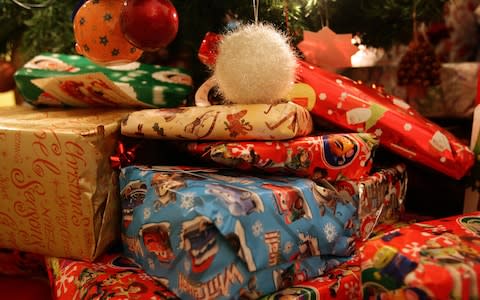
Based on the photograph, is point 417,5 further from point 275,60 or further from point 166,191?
point 166,191

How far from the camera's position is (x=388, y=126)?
738 millimetres

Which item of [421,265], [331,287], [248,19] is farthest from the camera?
[248,19]

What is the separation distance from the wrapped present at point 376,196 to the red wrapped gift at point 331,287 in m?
0.07

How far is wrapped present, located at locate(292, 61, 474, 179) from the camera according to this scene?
2.41 ft

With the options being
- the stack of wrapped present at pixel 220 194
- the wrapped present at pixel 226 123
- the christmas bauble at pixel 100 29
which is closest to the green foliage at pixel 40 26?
the stack of wrapped present at pixel 220 194

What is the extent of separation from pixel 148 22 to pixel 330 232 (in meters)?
0.37

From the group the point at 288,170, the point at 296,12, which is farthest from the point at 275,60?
the point at 296,12

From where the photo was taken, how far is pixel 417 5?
35.2 inches

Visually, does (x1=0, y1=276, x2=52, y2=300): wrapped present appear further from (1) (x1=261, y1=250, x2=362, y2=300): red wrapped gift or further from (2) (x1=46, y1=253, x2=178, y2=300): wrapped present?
(1) (x1=261, y1=250, x2=362, y2=300): red wrapped gift

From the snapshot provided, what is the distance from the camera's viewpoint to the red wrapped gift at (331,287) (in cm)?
54

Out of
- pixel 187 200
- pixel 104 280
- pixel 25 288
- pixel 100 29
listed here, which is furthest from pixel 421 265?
pixel 25 288

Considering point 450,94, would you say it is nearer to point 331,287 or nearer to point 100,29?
point 331,287

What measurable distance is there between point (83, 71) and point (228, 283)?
22.3 inches

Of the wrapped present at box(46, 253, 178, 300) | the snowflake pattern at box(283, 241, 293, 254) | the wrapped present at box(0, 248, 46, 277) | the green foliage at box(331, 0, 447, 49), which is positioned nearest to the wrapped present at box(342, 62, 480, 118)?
the green foliage at box(331, 0, 447, 49)
